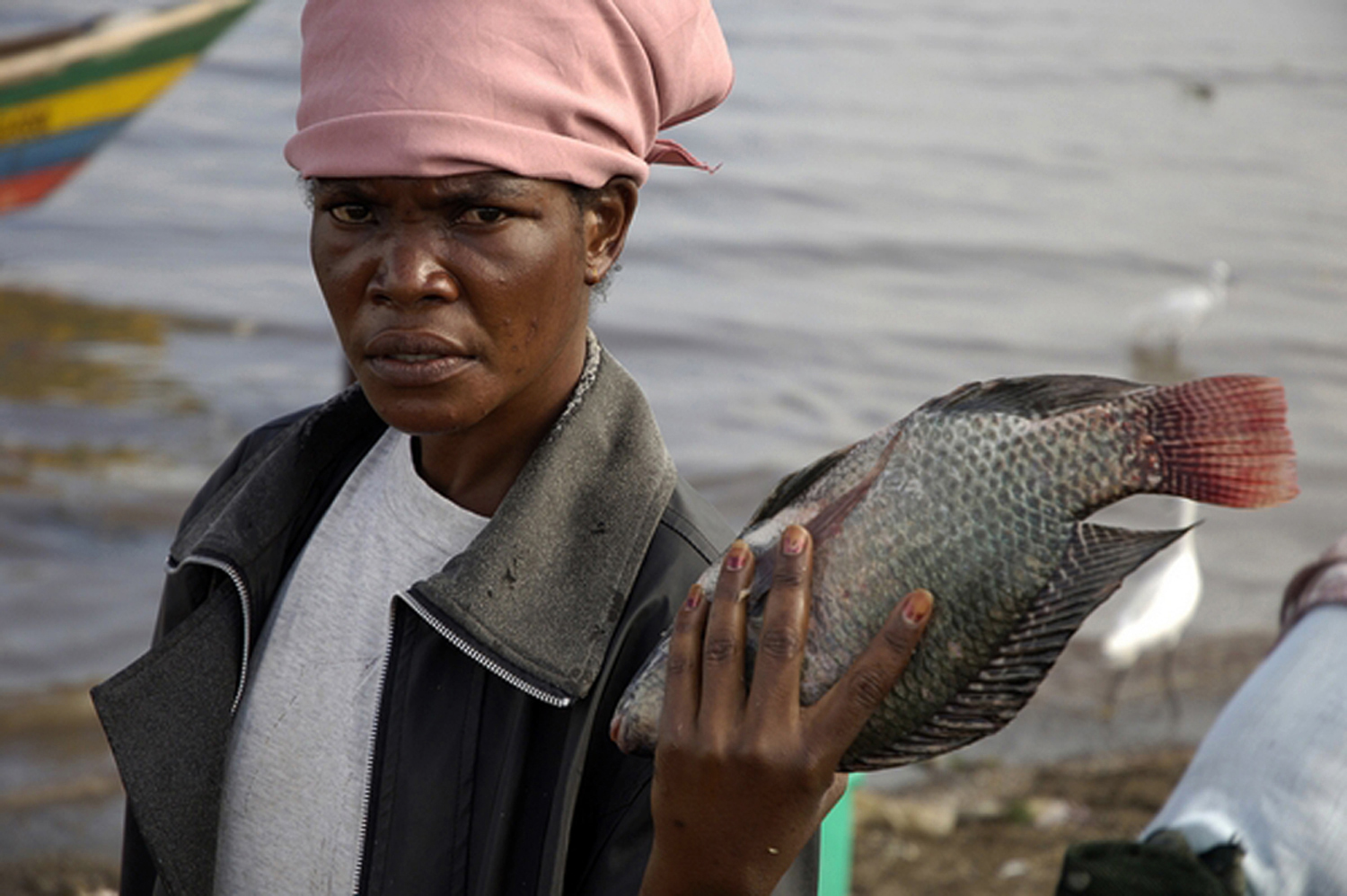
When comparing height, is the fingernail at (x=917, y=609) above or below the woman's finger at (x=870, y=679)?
above

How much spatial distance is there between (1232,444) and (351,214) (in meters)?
0.92

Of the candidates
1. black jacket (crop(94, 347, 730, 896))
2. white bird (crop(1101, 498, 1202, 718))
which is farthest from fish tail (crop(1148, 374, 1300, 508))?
white bird (crop(1101, 498, 1202, 718))

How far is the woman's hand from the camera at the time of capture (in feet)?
3.85

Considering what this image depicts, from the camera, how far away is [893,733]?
3.92 ft

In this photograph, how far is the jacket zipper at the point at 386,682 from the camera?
144 centimetres

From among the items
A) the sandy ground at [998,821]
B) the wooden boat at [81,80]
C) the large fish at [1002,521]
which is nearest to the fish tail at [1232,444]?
the large fish at [1002,521]

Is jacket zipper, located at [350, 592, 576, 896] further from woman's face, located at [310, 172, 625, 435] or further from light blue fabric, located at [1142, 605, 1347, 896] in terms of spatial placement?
light blue fabric, located at [1142, 605, 1347, 896]

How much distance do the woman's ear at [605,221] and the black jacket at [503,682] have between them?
0.12m

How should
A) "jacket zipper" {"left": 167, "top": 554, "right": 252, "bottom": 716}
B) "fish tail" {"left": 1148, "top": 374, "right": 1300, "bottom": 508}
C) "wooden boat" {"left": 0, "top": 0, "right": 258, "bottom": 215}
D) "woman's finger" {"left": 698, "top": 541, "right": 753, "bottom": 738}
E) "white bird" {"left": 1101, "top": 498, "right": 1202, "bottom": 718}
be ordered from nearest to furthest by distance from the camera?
1. "fish tail" {"left": 1148, "top": 374, "right": 1300, "bottom": 508}
2. "woman's finger" {"left": 698, "top": 541, "right": 753, "bottom": 738}
3. "jacket zipper" {"left": 167, "top": 554, "right": 252, "bottom": 716}
4. "white bird" {"left": 1101, "top": 498, "right": 1202, "bottom": 718}
5. "wooden boat" {"left": 0, "top": 0, "right": 258, "bottom": 215}

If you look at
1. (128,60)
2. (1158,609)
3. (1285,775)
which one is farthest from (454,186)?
(128,60)

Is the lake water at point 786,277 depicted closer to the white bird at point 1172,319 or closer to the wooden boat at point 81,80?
the white bird at point 1172,319

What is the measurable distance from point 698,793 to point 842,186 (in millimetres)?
13158

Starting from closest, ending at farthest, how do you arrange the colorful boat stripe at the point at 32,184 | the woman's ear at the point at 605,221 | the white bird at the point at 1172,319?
the woman's ear at the point at 605,221 < the white bird at the point at 1172,319 < the colorful boat stripe at the point at 32,184

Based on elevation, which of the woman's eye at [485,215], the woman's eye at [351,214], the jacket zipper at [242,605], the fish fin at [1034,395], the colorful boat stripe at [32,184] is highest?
the fish fin at [1034,395]
